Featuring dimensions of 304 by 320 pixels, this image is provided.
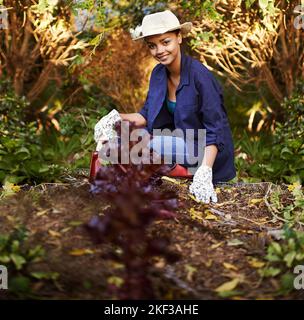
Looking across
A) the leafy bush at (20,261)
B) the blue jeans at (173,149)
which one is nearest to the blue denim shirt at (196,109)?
the blue jeans at (173,149)

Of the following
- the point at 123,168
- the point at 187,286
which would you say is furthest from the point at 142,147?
the point at 187,286

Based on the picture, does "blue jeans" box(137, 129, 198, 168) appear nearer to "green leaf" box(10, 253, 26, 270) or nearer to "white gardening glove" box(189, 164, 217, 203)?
"white gardening glove" box(189, 164, 217, 203)

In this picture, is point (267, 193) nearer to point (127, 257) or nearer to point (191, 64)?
point (191, 64)

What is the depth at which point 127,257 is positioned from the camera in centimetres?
171

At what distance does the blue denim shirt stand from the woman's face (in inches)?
6.8

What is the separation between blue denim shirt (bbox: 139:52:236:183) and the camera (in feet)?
10.5

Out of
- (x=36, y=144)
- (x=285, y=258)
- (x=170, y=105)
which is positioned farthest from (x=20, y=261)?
(x=36, y=144)

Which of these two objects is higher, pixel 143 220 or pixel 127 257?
pixel 143 220

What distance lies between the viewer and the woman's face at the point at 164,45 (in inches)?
122

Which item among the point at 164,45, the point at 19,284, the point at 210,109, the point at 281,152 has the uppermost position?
the point at 164,45

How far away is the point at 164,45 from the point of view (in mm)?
3115

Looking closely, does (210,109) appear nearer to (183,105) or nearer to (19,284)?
(183,105)

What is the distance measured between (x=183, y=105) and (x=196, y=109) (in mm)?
87

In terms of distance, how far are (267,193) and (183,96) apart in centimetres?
81
